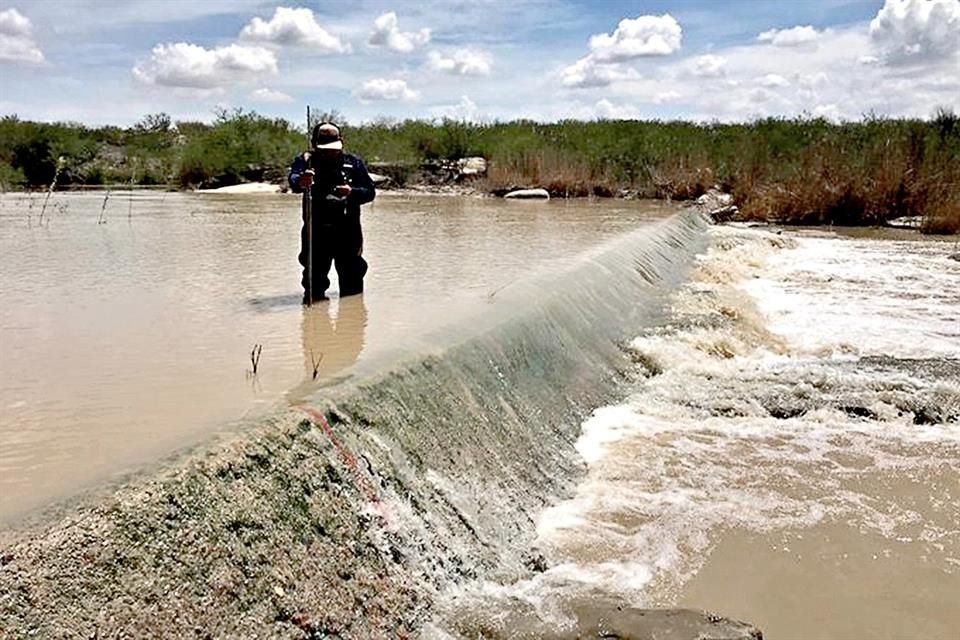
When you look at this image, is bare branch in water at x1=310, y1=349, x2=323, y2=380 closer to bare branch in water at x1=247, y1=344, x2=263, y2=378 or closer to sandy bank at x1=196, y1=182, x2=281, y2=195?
bare branch in water at x1=247, y1=344, x2=263, y2=378

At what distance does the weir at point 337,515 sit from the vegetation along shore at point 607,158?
14007 millimetres

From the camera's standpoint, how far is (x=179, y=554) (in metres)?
2.79

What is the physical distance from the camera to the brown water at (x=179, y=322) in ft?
12.3

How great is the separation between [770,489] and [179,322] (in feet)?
13.1

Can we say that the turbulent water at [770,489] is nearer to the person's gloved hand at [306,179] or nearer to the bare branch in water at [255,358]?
the bare branch in water at [255,358]

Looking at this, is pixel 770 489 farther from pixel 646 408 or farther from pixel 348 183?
pixel 348 183

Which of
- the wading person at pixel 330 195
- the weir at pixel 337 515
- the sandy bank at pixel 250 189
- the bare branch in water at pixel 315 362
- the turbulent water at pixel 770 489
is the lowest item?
the turbulent water at pixel 770 489

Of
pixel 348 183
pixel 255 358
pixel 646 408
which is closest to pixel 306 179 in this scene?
pixel 348 183

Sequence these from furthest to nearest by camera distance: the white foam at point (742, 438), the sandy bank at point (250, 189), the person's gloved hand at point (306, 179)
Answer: the sandy bank at point (250, 189) → the person's gloved hand at point (306, 179) → the white foam at point (742, 438)

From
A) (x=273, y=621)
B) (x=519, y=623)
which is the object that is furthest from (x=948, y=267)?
(x=273, y=621)

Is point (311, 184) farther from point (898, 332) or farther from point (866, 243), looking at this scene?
point (866, 243)

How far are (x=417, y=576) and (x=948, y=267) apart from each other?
13.0 meters

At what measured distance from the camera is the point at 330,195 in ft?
21.8

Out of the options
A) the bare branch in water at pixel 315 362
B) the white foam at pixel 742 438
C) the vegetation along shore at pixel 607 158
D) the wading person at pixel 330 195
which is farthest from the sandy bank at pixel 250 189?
the bare branch in water at pixel 315 362
